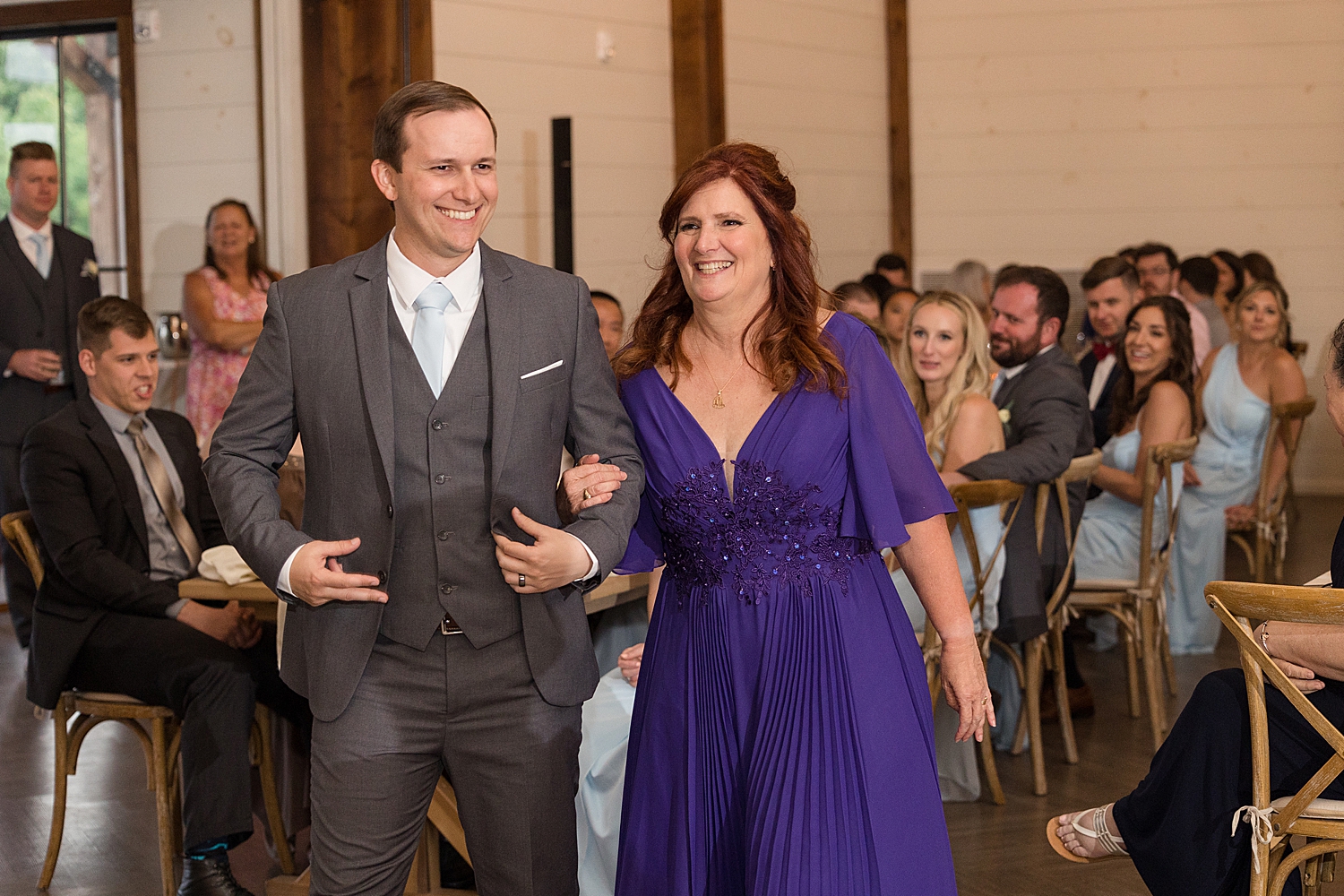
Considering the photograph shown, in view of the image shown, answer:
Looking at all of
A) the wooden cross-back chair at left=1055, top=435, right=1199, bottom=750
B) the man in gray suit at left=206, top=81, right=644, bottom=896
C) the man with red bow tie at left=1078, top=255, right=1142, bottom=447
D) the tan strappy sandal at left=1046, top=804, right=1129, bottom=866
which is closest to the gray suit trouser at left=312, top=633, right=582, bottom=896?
the man in gray suit at left=206, top=81, right=644, bottom=896

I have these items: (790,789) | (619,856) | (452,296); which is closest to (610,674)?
(619,856)

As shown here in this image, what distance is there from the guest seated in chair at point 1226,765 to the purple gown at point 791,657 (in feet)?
1.95

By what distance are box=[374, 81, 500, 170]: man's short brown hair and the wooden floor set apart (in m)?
2.20

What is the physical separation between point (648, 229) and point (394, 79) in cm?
205

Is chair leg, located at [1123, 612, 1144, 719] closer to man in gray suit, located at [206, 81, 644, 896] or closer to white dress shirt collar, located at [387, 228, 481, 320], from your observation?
man in gray suit, located at [206, 81, 644, 896]

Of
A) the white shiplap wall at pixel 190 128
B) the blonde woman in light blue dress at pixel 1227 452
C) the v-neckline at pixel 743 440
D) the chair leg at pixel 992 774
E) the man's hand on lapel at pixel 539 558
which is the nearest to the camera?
the man's hand on lapel at pixel 539 558

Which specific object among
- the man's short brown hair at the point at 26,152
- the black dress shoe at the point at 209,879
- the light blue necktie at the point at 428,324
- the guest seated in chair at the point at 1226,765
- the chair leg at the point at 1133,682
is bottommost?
the black dress shoe at the point at 209,879

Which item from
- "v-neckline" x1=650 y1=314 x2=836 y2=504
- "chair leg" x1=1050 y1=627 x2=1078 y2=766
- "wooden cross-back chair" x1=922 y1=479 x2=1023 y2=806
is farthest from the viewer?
"chair leg" x1=1050 y1=627 x2=1078 y2=766

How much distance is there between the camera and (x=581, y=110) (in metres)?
7.51

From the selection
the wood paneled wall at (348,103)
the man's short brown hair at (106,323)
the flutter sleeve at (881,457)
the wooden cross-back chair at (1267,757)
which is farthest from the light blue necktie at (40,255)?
the wooden cross-back chair at (1267,757)

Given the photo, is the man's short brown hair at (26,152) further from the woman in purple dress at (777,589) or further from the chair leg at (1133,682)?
the chair leg at (1133,682)

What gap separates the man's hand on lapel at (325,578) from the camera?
1.88m

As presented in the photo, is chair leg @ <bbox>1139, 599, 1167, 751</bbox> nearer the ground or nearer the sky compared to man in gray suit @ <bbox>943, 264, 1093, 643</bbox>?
nearer the ground

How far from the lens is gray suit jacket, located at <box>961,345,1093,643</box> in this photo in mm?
4023
